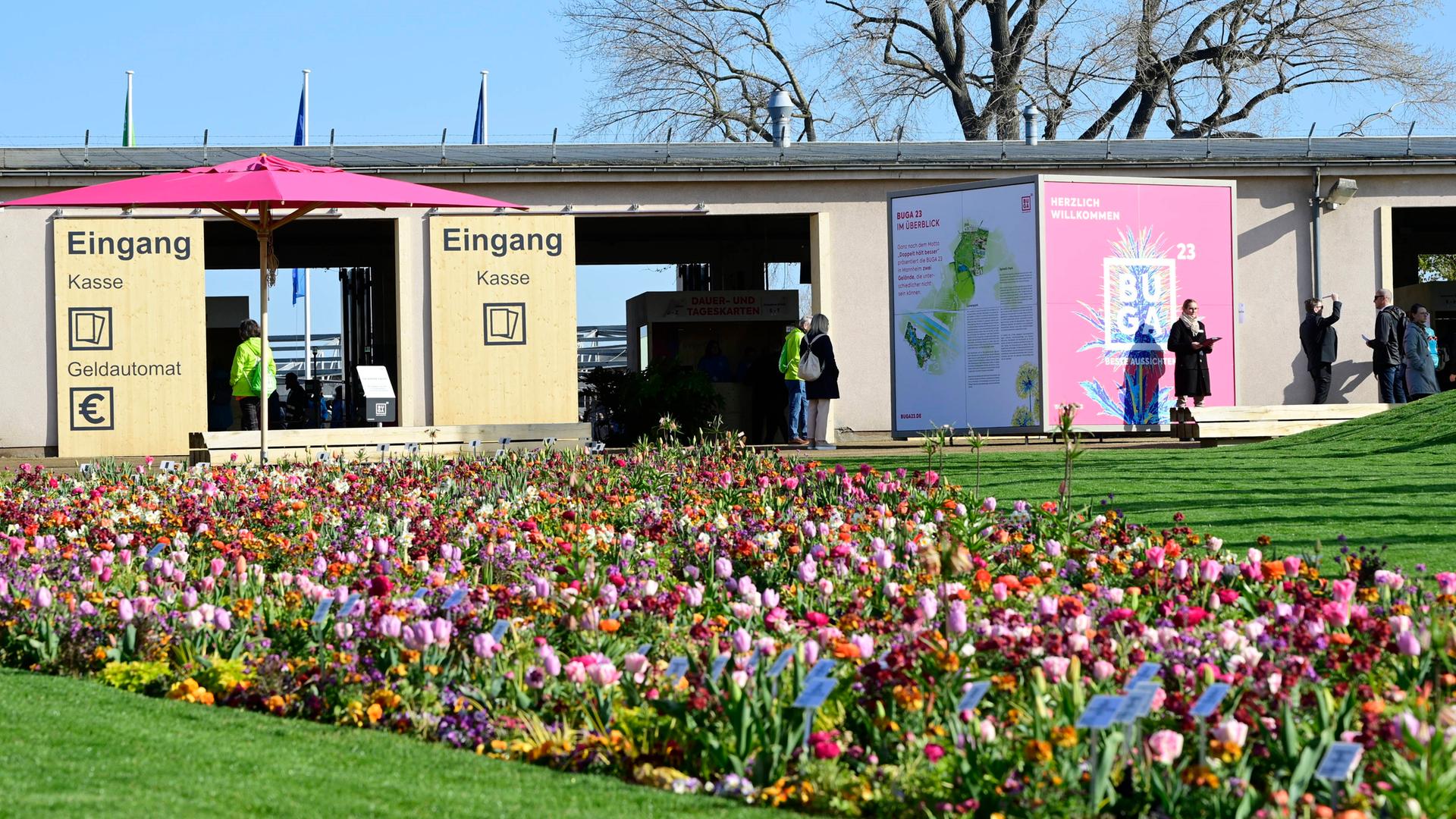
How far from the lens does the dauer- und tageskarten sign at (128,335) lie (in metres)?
19.4

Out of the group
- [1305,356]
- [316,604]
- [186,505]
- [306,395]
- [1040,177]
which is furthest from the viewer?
[306,395]

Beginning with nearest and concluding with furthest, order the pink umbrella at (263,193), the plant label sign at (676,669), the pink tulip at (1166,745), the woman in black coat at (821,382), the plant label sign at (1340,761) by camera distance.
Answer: the plant label sign at (1340,761) → the pink tulip at (1166,745) → the plant label sign at (676,669) → the pink umbrella at (263,193) → the woman in black coat at (821,382)

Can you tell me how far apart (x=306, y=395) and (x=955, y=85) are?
17345 millimetres

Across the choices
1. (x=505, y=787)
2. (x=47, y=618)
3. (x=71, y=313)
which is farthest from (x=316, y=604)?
(x=71, y=313)

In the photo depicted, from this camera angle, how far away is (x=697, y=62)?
1590 inches

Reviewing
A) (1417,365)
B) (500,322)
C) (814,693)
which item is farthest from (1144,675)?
(1417,365)

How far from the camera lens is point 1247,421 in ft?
54.9

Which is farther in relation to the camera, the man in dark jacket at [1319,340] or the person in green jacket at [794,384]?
the man in dark jacket at [1319,340]

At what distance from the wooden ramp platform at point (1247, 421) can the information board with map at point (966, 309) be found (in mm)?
1509

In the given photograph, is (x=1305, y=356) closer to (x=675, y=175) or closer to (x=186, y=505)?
(x=675, y=175)

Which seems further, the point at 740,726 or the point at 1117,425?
the point at 1117,425

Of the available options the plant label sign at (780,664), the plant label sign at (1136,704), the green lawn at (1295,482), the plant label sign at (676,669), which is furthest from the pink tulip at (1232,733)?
the green lawn at (1295,482)

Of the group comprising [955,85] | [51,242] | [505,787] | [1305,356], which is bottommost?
[505,787]

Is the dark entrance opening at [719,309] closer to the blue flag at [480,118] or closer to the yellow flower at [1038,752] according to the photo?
the blue flag at [480,118]
